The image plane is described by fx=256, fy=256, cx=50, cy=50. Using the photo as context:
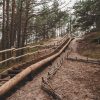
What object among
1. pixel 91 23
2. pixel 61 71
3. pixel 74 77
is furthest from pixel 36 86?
pixel 91 23

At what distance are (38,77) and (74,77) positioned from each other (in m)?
1.84

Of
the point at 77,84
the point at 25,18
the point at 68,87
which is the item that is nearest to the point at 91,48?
the point at 25,18

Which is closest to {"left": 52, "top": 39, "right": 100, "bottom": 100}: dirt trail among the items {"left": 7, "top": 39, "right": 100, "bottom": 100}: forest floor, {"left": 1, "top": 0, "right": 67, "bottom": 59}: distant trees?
{"left": 7, "top": 39, "right": 100, "bottom": 100}: forest floor

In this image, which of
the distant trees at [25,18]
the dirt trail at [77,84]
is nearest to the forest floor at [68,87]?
the dirt trail at [77,84]

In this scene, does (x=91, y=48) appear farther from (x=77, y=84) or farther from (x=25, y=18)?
(x=77, y=84)

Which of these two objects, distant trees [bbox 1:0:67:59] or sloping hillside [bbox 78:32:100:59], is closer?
distant trees [bbox 1:0:67:59]

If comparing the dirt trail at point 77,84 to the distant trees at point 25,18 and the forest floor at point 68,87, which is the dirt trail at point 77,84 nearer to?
the forest floor at point 68,87

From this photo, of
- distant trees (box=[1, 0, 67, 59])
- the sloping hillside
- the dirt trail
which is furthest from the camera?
the sloping hillside

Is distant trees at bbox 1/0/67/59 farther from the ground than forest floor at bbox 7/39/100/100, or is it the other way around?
distant trees at bbox 1/0/67/59

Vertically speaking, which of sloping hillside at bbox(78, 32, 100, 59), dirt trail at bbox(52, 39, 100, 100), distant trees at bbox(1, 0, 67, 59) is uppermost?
distant trees at bbox(1, 0, 67, 59)

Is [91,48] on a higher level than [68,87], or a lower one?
higher

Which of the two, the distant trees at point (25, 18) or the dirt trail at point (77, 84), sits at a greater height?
the distant trees at point (25, 18)

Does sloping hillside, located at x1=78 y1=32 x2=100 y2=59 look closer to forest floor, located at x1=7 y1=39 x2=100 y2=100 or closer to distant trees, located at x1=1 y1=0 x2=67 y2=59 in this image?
distant trees, located at x1=1 y1=0 x2=67 y2=59

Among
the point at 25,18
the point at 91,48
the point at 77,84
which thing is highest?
the point at 25,18
